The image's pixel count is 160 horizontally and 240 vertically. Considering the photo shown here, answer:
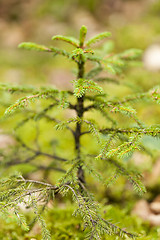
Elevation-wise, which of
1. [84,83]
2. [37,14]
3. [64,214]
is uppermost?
[37,14]

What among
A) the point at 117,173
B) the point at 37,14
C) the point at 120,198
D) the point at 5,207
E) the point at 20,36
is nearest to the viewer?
the point at 5,207

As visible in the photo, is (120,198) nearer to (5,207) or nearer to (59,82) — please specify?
(5,207)

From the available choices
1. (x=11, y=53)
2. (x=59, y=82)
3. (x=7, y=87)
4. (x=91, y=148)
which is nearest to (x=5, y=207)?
(x=7, y=87)

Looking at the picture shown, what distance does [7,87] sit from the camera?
1.75m

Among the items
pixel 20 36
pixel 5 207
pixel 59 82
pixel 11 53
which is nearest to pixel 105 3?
pixel 20 36

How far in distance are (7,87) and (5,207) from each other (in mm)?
940

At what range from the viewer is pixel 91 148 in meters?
3.57

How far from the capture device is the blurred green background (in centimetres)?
225

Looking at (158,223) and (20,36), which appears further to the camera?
(20,36)

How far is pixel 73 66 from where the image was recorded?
665 centimetres

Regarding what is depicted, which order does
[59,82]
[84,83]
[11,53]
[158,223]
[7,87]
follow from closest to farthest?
1. [84,83]
2. [7,87]
3. [158,223]
4. [59,82]
5. [11,53]

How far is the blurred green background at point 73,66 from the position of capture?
2.25 meters

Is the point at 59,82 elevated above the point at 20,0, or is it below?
below

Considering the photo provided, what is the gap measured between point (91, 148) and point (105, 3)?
33.3 feet
